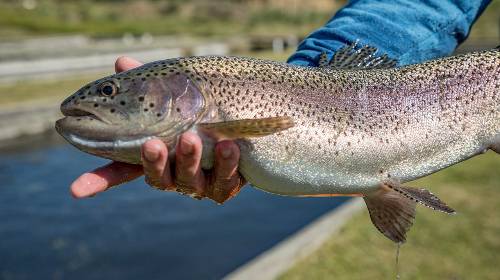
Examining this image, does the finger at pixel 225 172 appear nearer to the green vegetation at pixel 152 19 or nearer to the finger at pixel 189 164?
the finger at pixel 189 164

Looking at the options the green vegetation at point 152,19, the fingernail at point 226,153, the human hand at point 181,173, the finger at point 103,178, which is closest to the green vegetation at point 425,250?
the human hand at point 181,173

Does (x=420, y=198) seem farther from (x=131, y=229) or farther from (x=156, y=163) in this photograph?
(x=131, y=229)

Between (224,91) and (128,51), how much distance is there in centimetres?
2298

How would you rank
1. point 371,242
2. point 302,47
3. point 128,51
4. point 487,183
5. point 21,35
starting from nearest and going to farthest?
point 302,47
point 371,242
point 487,183
point 128,51
point 21,35

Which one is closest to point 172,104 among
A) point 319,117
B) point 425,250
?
point 319,117

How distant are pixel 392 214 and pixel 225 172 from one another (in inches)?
34.8

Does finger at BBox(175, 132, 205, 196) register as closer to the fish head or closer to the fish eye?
the fish head

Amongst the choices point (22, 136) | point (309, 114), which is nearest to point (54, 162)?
point (22, 136)

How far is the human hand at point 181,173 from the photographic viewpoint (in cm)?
275

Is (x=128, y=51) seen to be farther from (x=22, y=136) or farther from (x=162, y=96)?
(x=162, y=96)

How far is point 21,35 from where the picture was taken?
3688 cm

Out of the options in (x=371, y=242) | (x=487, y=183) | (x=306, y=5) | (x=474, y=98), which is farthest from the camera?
(x=306, y=5)

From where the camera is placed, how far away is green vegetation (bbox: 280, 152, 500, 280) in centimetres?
657

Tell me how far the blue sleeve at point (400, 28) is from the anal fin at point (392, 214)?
0.96 m
